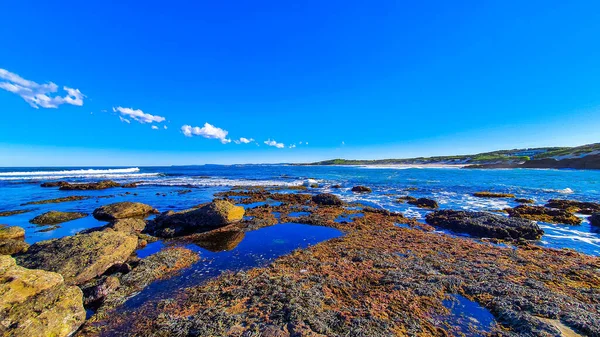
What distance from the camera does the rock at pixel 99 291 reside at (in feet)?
18.9

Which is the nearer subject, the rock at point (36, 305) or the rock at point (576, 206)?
the rock at point (36, 305)

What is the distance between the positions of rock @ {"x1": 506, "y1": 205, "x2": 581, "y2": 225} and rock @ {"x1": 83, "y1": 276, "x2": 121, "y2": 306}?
817 inches

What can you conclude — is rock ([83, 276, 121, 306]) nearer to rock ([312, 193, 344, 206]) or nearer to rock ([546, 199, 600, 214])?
rock ([312, 193, 344, 206])

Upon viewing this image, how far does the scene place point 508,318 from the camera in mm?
4934

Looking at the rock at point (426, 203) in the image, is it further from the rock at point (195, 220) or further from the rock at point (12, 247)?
the rock at point (12, 247)

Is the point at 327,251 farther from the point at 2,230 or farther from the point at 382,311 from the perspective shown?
the point at 2,230

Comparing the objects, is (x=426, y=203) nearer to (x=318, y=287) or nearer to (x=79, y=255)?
(x=318, y=287)

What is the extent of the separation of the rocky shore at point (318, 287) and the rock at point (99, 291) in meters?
0.02

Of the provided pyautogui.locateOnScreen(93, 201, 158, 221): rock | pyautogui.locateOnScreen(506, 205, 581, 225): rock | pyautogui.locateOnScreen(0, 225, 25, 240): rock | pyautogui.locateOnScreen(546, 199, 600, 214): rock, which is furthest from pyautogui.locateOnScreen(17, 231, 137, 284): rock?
pyautogui.locateOnScreen(546, 199, 600, 214): rock

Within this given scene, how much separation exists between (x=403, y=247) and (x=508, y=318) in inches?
178

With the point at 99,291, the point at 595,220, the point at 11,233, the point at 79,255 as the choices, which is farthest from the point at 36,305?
the point at 595,220

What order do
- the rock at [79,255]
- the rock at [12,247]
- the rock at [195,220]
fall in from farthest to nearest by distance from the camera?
the rock at [195,220], the rock at [12,247], the rock at [79,255]

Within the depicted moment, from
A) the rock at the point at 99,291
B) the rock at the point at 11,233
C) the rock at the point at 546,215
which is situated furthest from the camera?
the rock at the point at 546,215

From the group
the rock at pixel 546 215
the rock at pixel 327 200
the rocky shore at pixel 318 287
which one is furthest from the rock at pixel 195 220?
the rock at pixel 546 215
